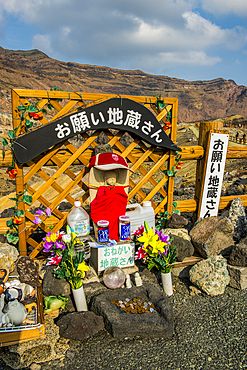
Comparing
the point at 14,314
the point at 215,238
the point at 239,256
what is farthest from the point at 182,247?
the point at 14,314

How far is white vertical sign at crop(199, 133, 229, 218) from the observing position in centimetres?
448

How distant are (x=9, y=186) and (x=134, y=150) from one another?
12.0 metres

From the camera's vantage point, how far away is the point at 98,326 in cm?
257

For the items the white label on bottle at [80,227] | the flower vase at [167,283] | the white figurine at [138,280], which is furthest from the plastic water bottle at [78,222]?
the flower vase at [167,283]

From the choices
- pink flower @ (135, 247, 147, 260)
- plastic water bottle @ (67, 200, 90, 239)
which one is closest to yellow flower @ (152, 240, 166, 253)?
pink flower @ (135, 247, 147, 260)

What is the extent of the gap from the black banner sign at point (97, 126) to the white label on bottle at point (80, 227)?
1062 mm

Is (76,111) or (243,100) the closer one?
(76,111)

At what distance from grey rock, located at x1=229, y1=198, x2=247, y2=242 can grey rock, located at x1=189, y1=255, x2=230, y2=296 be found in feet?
3.31

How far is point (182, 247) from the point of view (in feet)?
12.4

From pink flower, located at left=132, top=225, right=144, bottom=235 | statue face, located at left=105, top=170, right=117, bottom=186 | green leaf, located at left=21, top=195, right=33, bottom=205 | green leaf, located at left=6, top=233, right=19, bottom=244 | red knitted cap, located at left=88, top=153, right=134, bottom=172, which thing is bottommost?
green leaf, located at left=6, top=233, right=19, bottom=244

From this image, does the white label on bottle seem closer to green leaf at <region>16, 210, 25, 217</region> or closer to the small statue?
the small statue

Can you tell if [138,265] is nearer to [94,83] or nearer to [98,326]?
[98,326]

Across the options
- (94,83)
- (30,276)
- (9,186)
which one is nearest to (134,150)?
(30,276)

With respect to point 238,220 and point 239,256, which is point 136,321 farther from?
point 238,220
